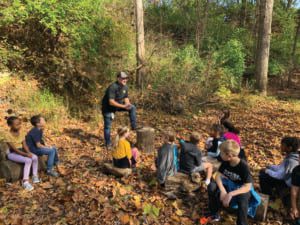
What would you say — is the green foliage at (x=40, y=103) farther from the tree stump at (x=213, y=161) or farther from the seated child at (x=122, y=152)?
the tree stump at (x=213, y=161)

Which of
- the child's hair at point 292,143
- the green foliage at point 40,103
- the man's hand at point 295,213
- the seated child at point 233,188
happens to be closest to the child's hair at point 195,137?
the seated child at point 233,188

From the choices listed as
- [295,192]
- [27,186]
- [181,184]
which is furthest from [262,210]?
[27,186]

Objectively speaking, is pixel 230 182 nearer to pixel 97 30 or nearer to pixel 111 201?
pixel 111 201

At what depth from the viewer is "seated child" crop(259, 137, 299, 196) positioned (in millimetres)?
4195

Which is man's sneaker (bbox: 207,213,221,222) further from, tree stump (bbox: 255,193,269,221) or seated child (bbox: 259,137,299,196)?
seated child (bbox: 259,137,299,196)

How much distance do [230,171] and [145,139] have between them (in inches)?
110

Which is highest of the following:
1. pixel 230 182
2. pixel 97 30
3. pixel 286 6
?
pixel 286 6

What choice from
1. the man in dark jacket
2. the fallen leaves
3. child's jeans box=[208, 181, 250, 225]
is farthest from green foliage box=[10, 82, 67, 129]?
child's jeans box=[208, 181, 250, 225]

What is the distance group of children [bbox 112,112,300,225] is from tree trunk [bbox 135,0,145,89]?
20.0 feet

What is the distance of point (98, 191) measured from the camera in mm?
4719

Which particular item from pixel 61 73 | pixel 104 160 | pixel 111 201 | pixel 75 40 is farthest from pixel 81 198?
pixel 75 40

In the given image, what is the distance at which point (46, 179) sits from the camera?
5.18 meters

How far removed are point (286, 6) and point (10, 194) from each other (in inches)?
870

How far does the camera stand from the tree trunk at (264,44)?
39.7ft
